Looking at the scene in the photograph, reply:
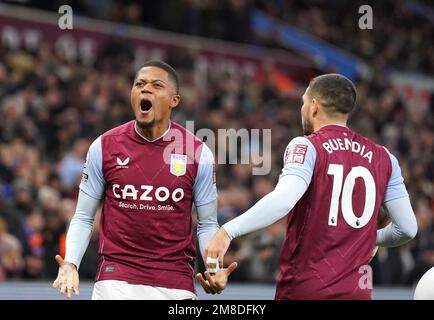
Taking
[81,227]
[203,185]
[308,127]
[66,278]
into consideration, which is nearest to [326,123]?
[308,127]

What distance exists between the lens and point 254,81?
67.1 feet

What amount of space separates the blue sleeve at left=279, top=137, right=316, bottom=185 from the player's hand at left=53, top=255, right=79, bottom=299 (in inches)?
46.9

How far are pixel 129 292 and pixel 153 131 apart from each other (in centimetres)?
92

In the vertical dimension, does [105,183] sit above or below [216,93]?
below

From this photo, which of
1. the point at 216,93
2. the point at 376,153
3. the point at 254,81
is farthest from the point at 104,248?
the point at 254,81

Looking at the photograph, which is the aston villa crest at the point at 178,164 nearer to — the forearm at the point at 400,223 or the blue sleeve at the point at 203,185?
the blue sleeve at the point at 203,185

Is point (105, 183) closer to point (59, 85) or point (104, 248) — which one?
point (104, 248)

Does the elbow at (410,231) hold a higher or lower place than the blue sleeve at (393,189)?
lower

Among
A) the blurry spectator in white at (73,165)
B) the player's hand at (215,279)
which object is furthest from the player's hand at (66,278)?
the blurry spectator in white at (73,165)

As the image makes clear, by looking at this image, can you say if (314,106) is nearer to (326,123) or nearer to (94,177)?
(326,123)

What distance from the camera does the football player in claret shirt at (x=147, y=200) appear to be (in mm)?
5691

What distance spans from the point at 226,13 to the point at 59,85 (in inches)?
260

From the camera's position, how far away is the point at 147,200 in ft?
18.9

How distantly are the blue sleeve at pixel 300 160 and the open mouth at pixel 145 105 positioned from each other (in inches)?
39.0
